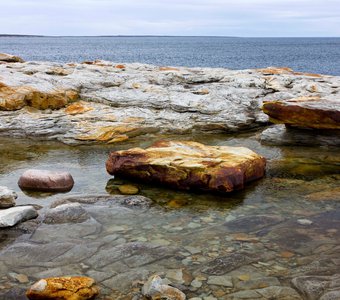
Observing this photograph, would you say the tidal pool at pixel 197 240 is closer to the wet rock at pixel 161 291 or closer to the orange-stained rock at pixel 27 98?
the wet rock at pixel 161 291

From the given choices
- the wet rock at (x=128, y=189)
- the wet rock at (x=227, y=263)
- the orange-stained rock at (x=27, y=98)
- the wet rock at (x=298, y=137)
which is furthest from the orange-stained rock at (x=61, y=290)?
the orange-stained rock at (x=27, y=98)

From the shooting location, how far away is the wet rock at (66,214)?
23.6ft

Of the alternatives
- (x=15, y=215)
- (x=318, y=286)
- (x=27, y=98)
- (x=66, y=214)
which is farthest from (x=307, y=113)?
(x=27, y=98)

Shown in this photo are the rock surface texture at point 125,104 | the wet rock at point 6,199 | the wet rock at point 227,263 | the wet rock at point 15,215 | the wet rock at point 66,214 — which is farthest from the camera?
the rock surface texture at point 125,104

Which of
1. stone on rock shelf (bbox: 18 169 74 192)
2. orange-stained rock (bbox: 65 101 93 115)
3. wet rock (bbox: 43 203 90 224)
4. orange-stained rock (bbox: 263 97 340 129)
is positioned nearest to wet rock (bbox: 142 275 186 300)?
wet rock (bbox: 43 203 90 224)

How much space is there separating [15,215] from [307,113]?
25.0ft

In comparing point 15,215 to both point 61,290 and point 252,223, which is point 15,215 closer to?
point 61,290

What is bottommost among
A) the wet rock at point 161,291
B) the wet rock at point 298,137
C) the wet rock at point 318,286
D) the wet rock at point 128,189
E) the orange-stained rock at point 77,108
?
the wet rock at point 128,189

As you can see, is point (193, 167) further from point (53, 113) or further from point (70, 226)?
point (53, 113)

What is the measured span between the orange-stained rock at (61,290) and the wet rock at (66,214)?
2121 mm

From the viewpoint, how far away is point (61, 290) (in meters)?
4.94

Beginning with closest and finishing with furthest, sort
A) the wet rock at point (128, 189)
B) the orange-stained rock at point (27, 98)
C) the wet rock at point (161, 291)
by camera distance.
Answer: the wet rock at point (161, 291), the wet rock at point (128, 189), the orange-stained rock at point (27, 98)

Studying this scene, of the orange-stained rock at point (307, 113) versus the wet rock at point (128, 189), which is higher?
the orange-stained rock at point (307, 113)

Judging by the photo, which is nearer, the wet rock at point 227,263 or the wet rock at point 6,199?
the wet rock at point 227,263
